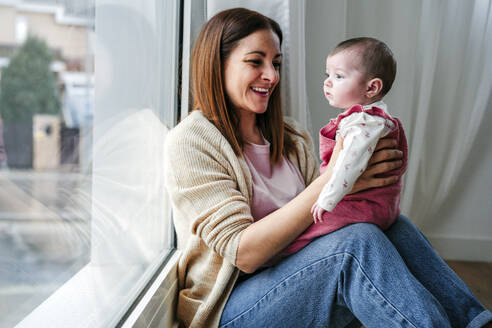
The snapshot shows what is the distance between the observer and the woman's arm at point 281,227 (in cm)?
100

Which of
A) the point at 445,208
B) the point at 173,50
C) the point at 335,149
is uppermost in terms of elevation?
the point at 173,50

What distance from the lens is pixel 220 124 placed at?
47.0 inches

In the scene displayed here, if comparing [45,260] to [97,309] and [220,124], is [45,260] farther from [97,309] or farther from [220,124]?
[220,124]

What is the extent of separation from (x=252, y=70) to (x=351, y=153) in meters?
0.41

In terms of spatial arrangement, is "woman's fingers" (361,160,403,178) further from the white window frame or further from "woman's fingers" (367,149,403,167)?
the white window frame

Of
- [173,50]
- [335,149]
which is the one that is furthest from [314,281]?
[173,50]

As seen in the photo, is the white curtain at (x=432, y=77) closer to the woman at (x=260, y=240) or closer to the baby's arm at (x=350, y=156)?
the woman at (x=260, y=240)

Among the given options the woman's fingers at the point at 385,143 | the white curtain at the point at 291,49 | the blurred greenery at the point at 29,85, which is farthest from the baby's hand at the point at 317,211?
the white curtain at the point at 291,49

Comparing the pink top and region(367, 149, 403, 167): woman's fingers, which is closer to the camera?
region(367, 149, 403, 167): woman's fingers

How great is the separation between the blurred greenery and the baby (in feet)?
1.98

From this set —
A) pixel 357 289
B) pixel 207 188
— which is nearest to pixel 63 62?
pixel 207 188

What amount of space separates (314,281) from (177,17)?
959mm

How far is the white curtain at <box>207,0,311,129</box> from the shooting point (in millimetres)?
1500

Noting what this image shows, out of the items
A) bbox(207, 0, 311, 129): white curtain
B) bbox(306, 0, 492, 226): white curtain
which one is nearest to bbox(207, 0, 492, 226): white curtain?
bbox(306, 0, 492, 226): white curtain
